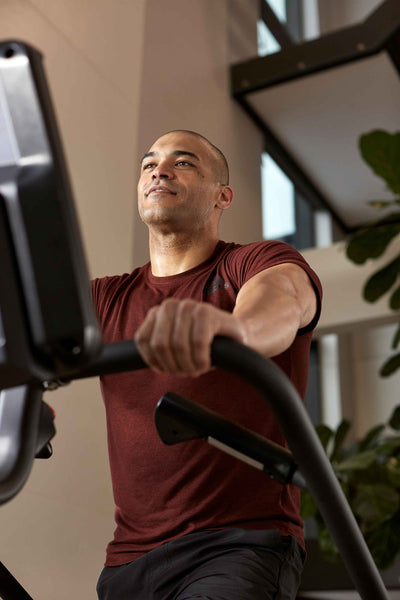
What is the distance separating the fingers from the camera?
587 millimetres

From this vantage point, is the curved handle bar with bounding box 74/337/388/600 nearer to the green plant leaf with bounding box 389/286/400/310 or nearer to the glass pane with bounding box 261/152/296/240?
the green plant leaf with bounding box 389/286/400/310

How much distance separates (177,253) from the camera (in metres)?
1.46

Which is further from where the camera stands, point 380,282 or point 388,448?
point 388,448

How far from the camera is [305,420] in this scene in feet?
2.18

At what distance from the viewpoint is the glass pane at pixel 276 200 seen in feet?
15.8

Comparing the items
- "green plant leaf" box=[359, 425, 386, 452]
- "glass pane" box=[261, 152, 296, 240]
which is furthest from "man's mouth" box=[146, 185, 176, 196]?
"glass pane" box=[261, 152, 296, 240]

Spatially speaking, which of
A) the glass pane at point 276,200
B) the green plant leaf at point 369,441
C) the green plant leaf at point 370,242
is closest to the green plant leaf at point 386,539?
the green plant leaf at point 369,441

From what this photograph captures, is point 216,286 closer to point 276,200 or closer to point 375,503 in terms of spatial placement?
point 375,503

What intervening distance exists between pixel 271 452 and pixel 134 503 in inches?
19.9

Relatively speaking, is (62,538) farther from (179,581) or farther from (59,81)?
(59,81)

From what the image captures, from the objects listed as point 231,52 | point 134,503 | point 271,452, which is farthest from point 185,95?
point 271,452

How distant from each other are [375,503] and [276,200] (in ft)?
7.76

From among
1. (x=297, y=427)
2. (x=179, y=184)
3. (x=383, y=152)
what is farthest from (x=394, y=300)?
(x=297, y=427)

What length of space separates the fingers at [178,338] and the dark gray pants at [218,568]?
0.54 metres
